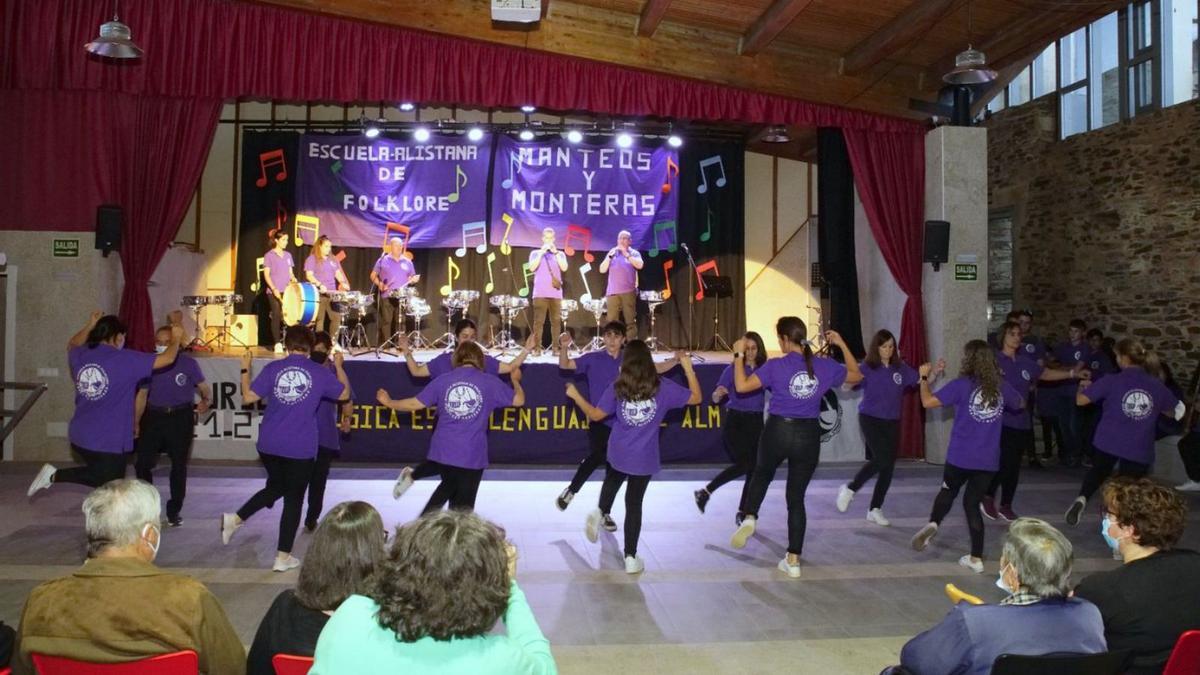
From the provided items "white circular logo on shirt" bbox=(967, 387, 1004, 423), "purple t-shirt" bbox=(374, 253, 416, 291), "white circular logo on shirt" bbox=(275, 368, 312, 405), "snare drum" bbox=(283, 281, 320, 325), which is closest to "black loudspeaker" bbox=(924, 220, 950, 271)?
"white circular logo on shirt" bbox=(967, 387, 1004, 423)

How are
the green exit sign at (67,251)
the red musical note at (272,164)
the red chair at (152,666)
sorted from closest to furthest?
1. the red chair at (152,666)
2. the green exit sign at (67,251)
3. the red musical note at (272,164)

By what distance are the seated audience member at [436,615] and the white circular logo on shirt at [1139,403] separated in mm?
5963

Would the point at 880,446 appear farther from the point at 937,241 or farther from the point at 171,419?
the point at 171,419

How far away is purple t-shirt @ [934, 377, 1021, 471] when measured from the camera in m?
5.59

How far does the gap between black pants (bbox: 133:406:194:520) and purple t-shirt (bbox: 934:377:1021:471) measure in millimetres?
5462

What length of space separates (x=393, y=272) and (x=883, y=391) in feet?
25.6

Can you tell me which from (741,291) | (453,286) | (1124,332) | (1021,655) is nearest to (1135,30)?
(1124,332)

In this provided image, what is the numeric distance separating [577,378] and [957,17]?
5.36m

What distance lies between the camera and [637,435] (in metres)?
5.47

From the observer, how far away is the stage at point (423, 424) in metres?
9.36

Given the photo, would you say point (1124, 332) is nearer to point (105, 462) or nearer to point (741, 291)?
point (741, 291)

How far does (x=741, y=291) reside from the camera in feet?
49.0

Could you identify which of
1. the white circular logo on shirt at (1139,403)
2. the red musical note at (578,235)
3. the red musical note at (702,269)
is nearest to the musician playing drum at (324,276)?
the red musical note at (578,235)

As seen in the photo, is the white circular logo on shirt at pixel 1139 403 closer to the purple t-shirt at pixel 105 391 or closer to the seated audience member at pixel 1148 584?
the seated audience member at pixel 1148 584
